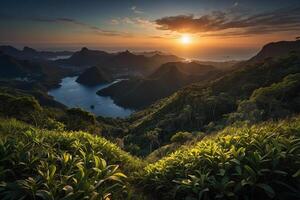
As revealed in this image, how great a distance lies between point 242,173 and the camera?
714cm

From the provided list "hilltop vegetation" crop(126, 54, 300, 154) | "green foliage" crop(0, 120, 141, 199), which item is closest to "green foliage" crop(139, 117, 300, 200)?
"green foliage" crop(0, 120, 141, 199)

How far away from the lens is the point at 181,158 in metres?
9.63

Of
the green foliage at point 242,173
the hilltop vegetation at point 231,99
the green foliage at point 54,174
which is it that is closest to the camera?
the green foliage at point 54,174

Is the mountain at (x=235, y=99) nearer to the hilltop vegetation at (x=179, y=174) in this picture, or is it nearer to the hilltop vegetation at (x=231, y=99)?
the hilltop vegetation at (x=231, y=99)

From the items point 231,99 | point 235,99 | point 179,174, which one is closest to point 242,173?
point 179,174

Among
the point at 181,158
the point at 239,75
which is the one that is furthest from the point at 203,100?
the point at 181,158

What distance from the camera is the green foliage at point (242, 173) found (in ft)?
21.6

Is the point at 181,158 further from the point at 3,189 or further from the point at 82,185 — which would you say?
the point at 3,189

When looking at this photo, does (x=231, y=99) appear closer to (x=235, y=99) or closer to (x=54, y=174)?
(x=235, y=99)

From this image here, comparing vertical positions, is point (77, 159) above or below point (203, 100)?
above

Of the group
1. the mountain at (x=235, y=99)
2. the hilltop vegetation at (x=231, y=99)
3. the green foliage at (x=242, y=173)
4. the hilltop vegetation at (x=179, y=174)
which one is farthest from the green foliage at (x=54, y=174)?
the mountain at (x=235, y=99)

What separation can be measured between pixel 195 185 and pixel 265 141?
251 centimetres

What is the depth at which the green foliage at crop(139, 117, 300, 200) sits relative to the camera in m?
6.59

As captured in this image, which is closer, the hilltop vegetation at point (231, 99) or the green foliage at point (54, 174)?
the green foliage at point (54, 174)
